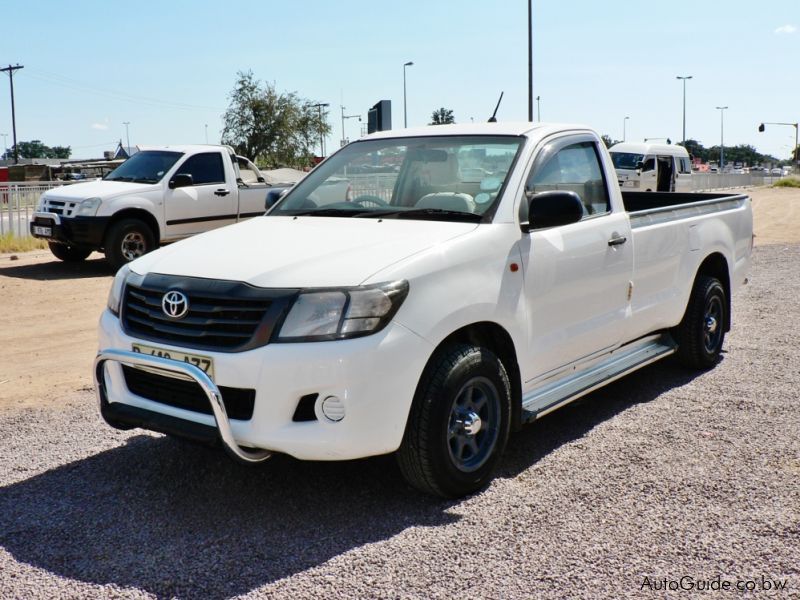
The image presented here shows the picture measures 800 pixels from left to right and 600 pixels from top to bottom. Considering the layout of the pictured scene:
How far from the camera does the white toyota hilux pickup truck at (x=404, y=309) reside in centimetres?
366

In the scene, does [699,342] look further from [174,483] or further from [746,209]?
[174,483]

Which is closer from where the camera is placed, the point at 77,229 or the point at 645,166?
the point at 77,229

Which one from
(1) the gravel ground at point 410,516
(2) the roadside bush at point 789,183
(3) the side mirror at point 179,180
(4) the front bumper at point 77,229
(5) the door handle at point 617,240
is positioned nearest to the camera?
(1) the gravel ground at point 410,516

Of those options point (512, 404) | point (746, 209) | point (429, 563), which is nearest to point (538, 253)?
point (512, 404)

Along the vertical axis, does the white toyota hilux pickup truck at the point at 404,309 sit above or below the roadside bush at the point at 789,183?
below

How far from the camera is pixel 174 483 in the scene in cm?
443

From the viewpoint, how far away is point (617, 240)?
17.3 ft

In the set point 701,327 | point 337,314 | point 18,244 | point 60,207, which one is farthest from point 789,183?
point 337,314

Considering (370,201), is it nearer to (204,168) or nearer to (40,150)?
(204,168)

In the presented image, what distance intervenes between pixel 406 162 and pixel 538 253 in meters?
1.08

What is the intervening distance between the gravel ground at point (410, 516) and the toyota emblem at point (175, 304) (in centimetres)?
93

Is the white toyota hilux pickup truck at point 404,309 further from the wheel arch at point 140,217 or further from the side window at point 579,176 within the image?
Answer: the wheel arch at point 140,217

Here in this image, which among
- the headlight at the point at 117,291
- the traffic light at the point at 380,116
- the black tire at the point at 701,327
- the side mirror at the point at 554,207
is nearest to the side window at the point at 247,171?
the traffic light at the point at 380,116

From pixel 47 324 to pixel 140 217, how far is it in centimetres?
424
